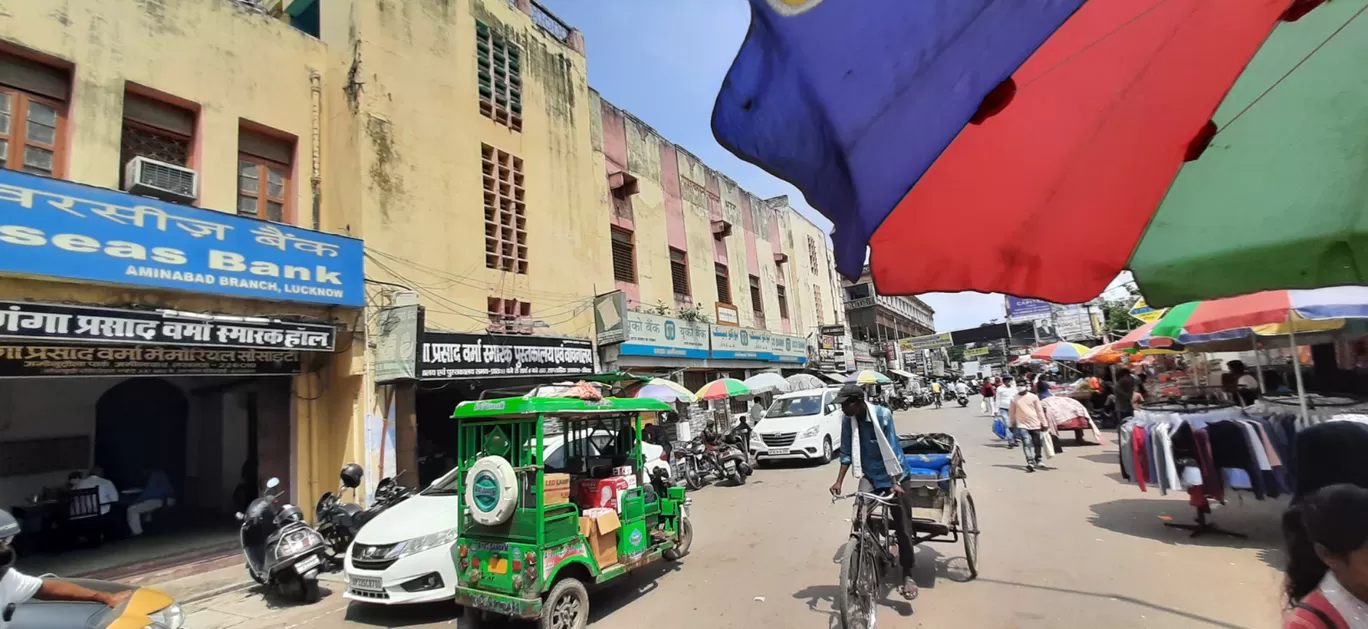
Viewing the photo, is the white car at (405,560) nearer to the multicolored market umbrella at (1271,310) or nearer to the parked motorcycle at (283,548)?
the parked motorcycle at (283,548)

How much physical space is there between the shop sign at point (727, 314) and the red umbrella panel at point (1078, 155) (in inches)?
741

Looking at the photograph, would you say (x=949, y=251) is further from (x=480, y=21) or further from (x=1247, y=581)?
(x=480, y=21)

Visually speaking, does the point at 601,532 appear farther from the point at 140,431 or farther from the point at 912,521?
the point at 140,431

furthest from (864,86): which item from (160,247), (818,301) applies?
(818,301)

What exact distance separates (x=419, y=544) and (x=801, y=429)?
386 inches

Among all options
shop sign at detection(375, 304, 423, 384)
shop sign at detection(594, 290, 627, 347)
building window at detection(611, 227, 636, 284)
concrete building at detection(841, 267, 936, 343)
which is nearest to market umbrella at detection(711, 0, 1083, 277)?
shop sign at detection(375, 304, 423, 384)

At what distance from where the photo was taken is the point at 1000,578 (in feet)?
18.8

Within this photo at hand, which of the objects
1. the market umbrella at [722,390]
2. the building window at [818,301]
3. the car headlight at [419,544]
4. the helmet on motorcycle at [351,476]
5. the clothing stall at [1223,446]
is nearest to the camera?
the car headlight at [419,544]

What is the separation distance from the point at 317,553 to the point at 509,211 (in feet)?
27.0

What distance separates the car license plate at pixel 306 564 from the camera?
6.58 meters

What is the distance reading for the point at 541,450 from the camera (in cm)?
500

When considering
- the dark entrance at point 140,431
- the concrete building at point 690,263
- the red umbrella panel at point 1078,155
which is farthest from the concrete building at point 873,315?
the red umbrella panel at point 1078,155

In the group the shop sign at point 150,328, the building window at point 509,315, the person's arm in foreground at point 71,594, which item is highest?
the building window at point 509,315

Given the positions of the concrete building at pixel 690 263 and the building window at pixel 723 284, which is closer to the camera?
the concrete building at pixel 690 263
